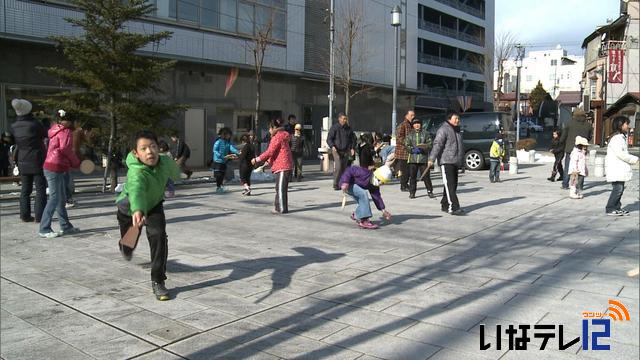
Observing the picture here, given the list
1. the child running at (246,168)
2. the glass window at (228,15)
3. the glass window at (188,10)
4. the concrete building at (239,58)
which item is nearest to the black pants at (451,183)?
the child running at (246,168)

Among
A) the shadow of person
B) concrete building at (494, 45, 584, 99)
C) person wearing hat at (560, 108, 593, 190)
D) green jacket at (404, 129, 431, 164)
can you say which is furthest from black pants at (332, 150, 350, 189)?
concrete building at (494, 45, 584, 99)

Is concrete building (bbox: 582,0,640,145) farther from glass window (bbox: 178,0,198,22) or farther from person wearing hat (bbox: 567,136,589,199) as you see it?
person wearing hat (bbox: 567,136,589,199)

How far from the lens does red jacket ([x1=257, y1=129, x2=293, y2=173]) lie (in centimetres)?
981

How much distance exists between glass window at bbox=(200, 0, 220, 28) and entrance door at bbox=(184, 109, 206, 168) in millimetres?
3617

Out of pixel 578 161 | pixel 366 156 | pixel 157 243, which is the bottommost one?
pixel 157 243

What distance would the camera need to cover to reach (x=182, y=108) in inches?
547

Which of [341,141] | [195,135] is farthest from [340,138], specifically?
[195,135]

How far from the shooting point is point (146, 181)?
486cm

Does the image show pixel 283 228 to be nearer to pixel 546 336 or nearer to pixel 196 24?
pixel 546 336

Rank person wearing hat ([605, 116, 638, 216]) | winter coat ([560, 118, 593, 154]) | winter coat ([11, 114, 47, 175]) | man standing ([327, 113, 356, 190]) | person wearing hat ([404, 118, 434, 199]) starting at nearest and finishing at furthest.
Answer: winter coat ([11, 114, 47, 175])
person wearing hat ([605, 116, 638, 216])
person wearing hat ([404, 118, 434, 199])
winter coat ([560, 118, 593, 154])
man standing ([327, 113, 356, 190])

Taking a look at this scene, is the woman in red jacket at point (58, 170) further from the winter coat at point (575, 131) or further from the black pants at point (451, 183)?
the winter coat at point (575, 131)

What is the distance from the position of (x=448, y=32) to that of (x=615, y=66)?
48.9 ft

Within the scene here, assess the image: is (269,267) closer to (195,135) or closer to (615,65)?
(195,135)

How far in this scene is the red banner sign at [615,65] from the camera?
1722 inches
